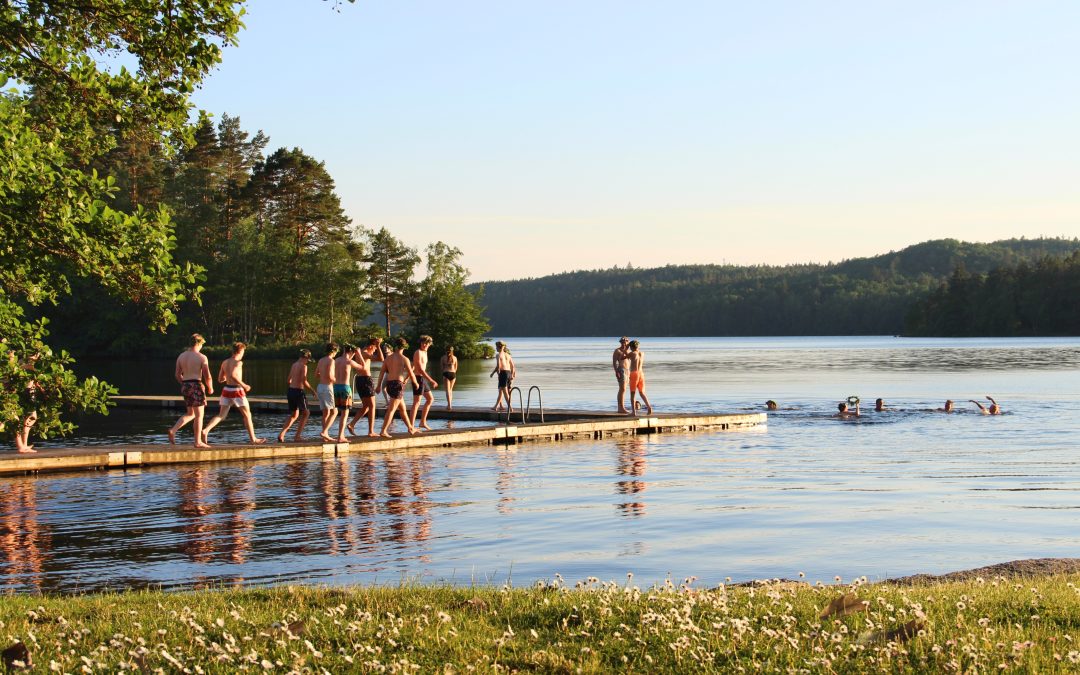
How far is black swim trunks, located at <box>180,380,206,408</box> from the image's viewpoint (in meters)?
18.8

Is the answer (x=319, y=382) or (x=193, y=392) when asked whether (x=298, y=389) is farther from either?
(x=193, y=392)

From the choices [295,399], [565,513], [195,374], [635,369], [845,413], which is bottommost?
[845,413]

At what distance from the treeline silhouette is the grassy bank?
147754 mm

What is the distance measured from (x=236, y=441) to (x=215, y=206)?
6328 cm

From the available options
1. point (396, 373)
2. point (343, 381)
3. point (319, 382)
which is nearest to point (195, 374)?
point (319, 382)

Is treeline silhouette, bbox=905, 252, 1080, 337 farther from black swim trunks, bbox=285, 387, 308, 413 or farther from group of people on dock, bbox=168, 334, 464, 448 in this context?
black swim trunks, bbox=285, 387, 308, 413

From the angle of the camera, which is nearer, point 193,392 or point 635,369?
Answer: point 193,392

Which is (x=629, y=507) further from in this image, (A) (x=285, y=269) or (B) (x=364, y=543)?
(A) (x=285, y=269)

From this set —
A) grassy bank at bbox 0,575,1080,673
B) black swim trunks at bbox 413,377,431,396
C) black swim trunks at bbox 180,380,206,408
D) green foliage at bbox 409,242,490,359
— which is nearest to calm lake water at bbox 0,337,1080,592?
black swim trunks at bbox 180,380,206,408

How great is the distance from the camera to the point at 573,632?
6312mm

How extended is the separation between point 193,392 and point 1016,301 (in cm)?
14241

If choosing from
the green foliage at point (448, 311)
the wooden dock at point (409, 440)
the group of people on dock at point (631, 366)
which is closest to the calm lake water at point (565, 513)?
the wooden dock at point (409, 440)

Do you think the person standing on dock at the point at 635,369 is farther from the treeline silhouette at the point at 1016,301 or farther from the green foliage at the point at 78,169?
the treeline silhouette at the point at 1016,301

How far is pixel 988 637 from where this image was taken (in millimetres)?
6039
